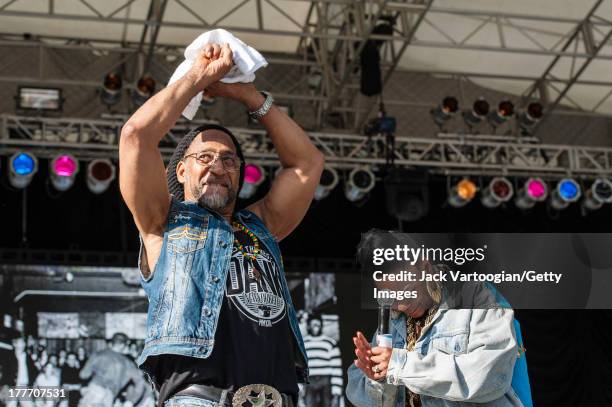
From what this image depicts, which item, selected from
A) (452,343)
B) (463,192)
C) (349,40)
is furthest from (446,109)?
(452,343)

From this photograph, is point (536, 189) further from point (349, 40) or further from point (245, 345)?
point (245, 345)

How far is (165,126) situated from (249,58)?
27 centimetres

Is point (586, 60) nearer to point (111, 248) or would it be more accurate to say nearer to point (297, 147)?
point (111, 248)

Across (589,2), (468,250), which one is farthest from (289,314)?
(589,2)

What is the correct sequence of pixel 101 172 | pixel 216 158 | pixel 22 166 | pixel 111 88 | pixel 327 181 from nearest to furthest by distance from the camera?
pixel 216 158 < pixel 22 166 < pixel 101 172 < pixel 111 88 < pixel 327 181

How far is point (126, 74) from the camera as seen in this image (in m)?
8.48

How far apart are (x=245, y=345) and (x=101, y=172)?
17.7 ft

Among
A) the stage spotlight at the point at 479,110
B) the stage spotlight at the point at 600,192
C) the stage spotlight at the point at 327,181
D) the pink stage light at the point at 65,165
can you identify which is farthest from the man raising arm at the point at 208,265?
the stage spotlight at the point at 600,192

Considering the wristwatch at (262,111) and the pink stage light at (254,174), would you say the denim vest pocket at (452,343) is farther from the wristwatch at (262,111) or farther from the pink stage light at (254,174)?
the pink stage light at (254,174)

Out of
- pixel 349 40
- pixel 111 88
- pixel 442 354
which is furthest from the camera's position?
pixel 349 40

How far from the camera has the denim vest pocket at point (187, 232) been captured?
2.26m

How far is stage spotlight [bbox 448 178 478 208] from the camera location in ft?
26.2

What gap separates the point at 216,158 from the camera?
237 cm

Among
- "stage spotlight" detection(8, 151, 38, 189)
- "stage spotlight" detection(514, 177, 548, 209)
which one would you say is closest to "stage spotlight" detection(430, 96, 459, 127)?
"stage spotlight" detection(514, 177, 548, 209)
